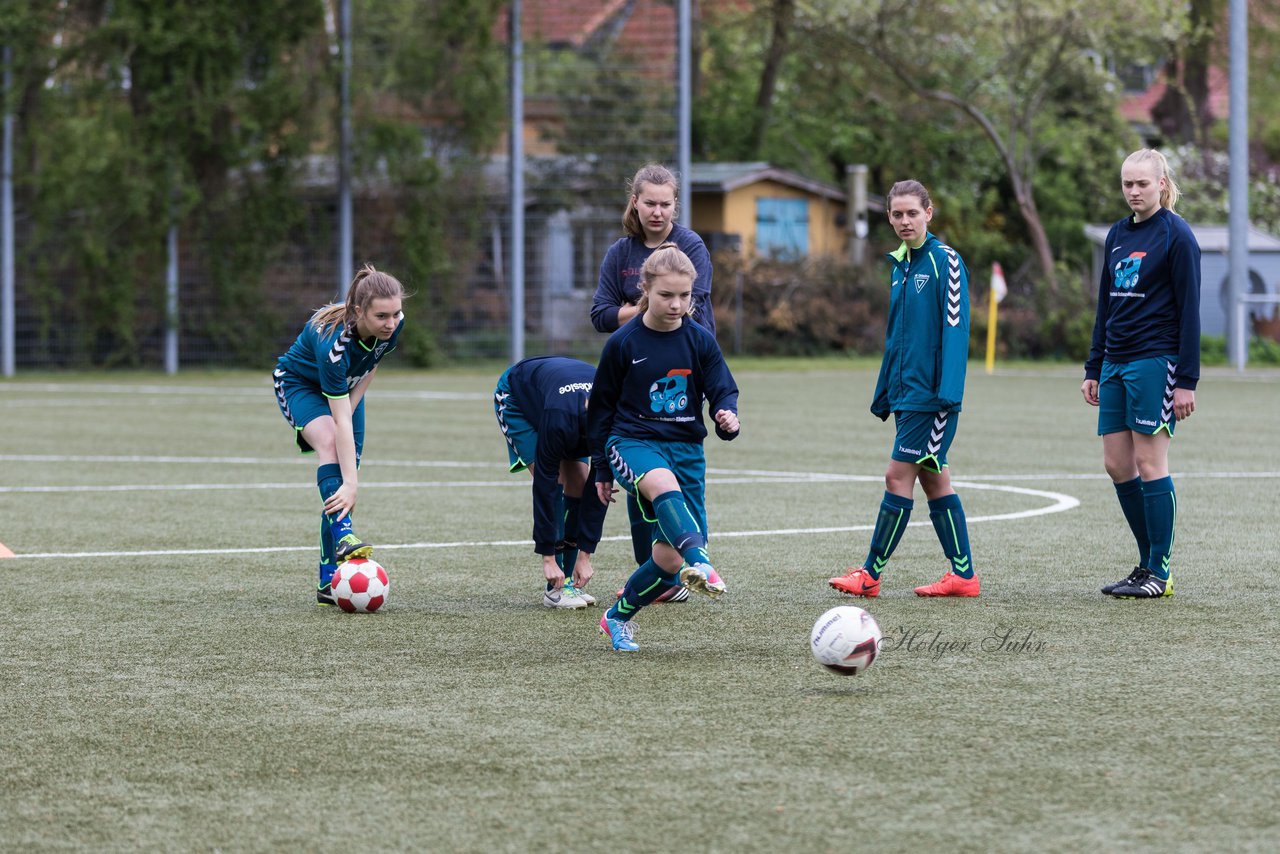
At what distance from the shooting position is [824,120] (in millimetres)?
44594

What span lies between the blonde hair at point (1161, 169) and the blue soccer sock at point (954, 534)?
5.16 ft

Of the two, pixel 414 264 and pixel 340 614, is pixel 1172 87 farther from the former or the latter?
pixel 340 614

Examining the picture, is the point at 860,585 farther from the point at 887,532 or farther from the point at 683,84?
the point at 683,84

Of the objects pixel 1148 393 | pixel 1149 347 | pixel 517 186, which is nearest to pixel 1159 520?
pixel 1148 393

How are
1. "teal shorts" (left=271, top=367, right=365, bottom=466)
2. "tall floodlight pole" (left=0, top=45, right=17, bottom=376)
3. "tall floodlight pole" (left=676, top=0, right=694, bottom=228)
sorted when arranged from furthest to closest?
"tall floodlight pole" (left=676, top=0, right=694, bottom=228), "tall floodlight pole" (left=0, top=45, right=17, bottom=376), "teal shorts" (left=271, top=367, right=365, bottom=466)

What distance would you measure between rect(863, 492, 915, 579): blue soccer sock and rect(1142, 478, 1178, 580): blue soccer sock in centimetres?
102

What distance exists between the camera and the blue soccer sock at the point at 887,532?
7.88 metres

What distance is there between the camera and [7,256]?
1136 inches

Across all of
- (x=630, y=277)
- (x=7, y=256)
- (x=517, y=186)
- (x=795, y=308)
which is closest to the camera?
(x=630, y=277)

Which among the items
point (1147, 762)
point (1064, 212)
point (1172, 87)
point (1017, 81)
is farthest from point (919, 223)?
point (1172, 87)

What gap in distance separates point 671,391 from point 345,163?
25.1 m

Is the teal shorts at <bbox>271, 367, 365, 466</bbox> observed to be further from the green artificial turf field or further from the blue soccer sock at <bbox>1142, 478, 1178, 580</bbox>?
the blue soccer sock at <bbox>1142, 478, 1178, 580</bbox>

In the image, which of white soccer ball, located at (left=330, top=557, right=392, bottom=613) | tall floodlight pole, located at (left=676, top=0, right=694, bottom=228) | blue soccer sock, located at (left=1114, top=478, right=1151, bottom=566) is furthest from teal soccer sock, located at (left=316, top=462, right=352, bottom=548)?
tall floodlight pole, located at (left=676, top=0, right=694, bottom=228)

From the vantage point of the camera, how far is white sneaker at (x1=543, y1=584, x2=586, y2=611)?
7.60 metres
